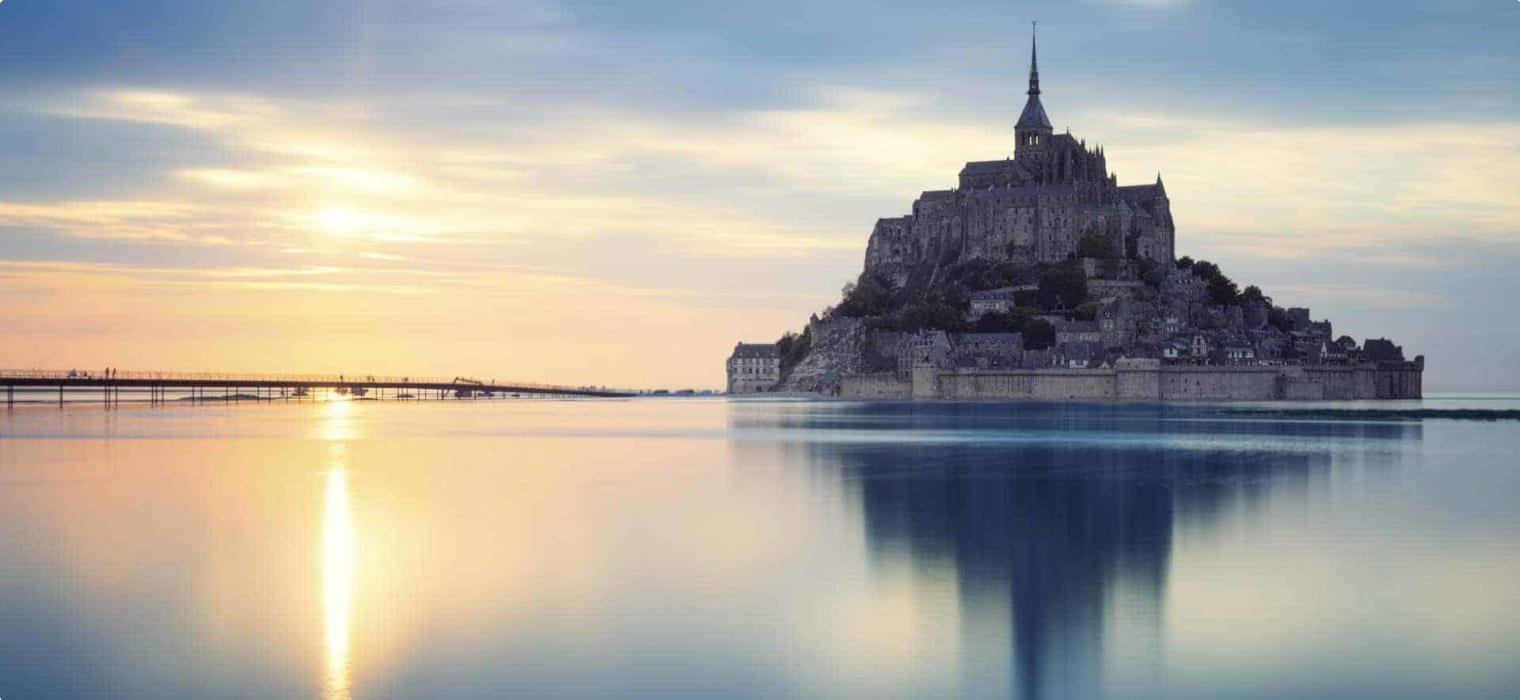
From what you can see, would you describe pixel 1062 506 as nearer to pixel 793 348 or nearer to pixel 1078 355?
pixel 1078 355

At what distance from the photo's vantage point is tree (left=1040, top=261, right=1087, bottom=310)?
334 ft

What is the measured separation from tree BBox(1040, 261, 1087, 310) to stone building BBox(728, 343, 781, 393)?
3553cm

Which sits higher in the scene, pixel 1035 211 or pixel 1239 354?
pixel 1035 211

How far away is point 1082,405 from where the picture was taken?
92.9 metres

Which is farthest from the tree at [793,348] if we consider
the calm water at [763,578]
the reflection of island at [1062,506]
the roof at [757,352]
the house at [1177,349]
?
the calm water at [763,578]

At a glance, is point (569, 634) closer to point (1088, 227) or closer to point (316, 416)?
point (316, 416)

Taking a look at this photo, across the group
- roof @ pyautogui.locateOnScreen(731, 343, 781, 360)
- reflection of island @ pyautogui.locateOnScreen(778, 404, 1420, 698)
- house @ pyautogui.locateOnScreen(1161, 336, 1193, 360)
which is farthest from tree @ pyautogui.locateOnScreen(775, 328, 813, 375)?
reflection of island @ pyautogui.locateOnScreen(778, 404, 1420, 698)

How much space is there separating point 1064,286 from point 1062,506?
7769 centimetres

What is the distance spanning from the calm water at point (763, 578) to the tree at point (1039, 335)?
62.7 meters

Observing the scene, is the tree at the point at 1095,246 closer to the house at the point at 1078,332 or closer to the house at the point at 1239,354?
the house at the point at 1078,332

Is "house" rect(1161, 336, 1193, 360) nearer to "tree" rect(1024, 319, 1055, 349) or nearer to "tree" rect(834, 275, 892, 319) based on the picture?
"tree" rect(1024, 319, 1055, 349)

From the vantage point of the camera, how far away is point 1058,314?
10188 centimetres

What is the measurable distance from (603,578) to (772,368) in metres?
117

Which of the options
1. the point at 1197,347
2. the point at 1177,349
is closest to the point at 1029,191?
the point at 1177,349
